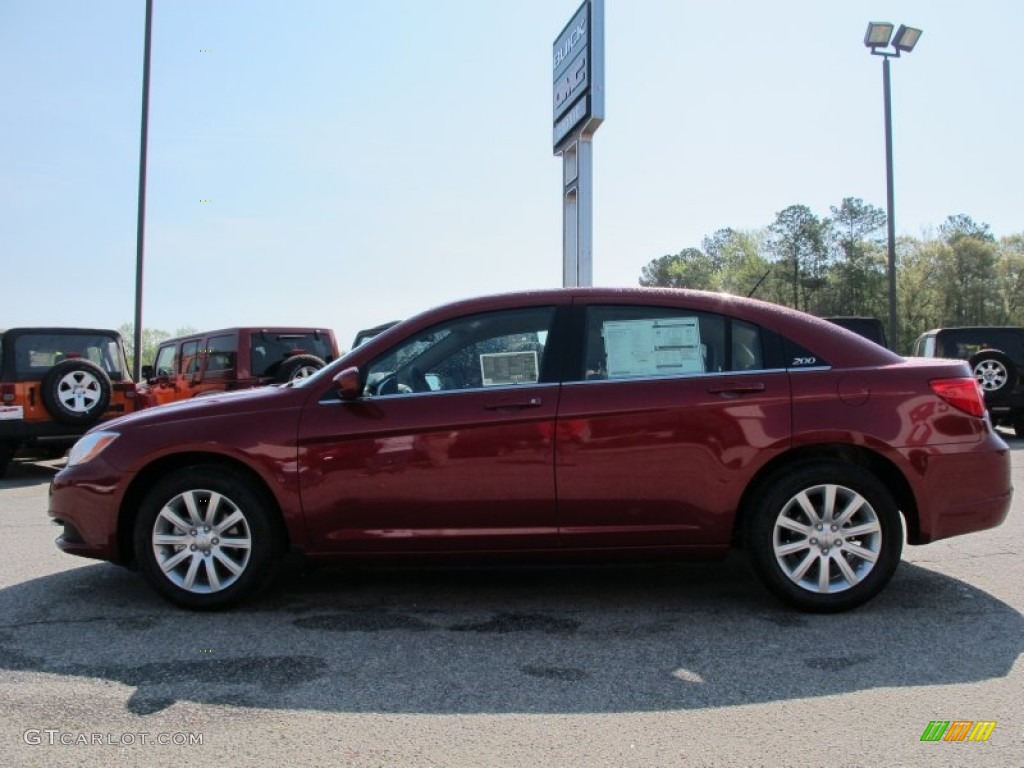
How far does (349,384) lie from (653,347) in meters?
1.55

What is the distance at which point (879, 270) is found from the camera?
68688mm

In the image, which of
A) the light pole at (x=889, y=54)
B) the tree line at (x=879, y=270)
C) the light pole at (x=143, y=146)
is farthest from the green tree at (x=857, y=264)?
the light pole at (x=143, y=146)

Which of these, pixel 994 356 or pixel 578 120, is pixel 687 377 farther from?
pixel 994 356

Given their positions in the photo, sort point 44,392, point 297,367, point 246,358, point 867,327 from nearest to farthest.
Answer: point 44,392
point 297,367
point 246,358
point 867,327

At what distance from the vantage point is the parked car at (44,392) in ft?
33.2

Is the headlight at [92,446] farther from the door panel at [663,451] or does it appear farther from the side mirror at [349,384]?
the door panel at [663,451]

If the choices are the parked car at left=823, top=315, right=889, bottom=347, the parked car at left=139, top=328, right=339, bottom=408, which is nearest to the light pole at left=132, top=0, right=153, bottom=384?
the parked car at left=139, top=328, right=339, bottom=408

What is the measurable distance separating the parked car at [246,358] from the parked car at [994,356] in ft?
31.4

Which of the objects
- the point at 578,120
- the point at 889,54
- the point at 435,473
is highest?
the point at 889,54

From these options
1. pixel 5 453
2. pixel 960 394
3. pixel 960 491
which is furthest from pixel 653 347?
pixel 5 453

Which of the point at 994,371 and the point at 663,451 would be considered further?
the point at 994,371

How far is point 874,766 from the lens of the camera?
8.86 ft

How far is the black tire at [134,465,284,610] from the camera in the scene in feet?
14.1

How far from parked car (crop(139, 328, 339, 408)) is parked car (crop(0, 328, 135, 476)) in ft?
4.25
